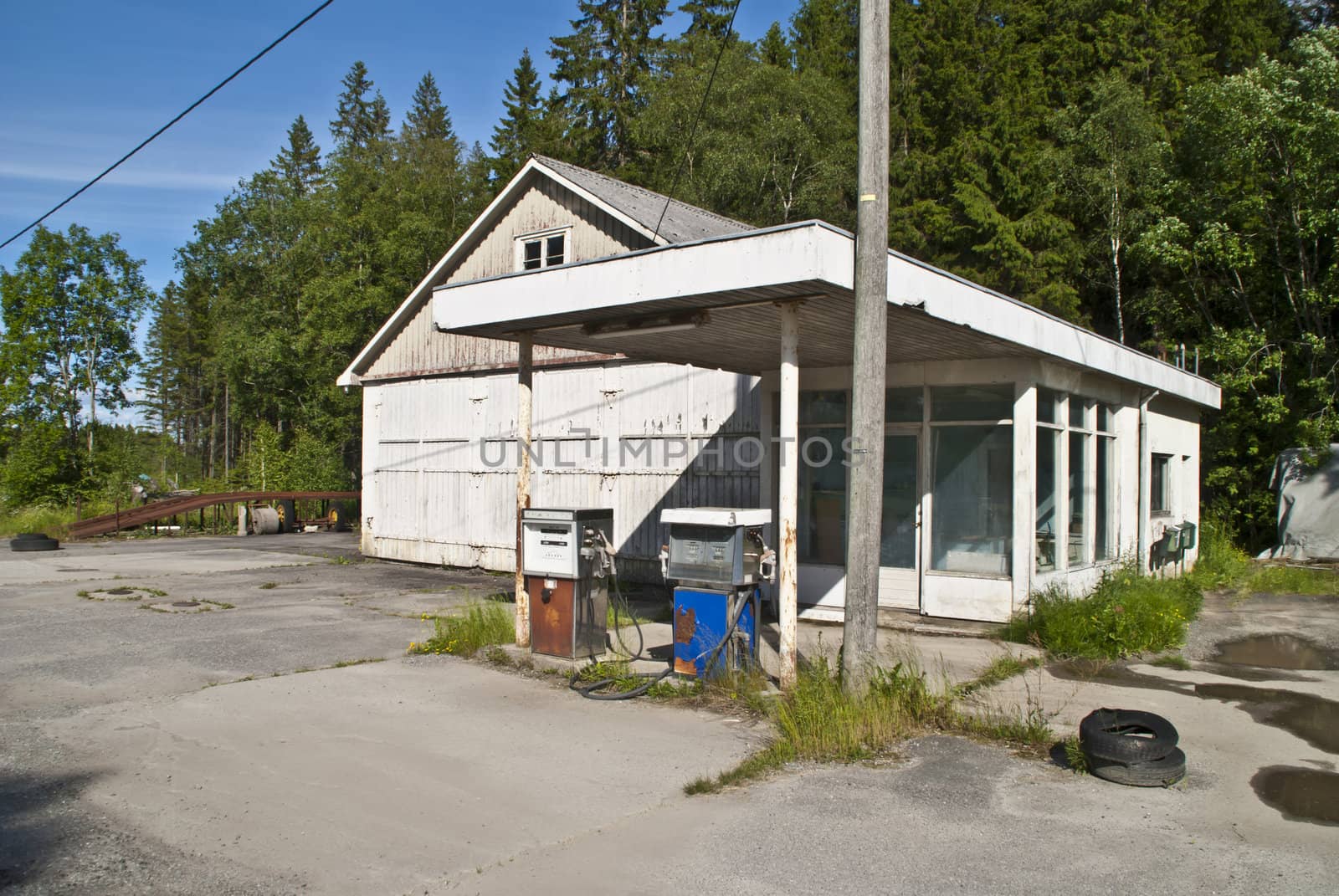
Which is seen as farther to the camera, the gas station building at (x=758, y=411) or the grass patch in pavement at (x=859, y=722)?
the gas station building at (x=758, y=411)

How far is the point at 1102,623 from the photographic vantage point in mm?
9648

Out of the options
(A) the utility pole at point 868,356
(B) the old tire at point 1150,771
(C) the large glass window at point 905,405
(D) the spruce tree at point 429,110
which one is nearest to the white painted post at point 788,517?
(A) the utility pole at point 868,356

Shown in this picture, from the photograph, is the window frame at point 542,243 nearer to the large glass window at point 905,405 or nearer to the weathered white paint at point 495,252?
the weathered white paint at point 495,252

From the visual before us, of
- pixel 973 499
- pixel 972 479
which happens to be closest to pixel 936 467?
pixel 972 479

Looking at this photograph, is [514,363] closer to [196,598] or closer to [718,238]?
[196,598]

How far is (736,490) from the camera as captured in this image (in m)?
14.4

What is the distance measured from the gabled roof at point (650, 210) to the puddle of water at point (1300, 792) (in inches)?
436

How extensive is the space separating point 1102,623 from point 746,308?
5.13m

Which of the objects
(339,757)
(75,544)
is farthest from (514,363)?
(75,544)

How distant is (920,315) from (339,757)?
6.05 meters

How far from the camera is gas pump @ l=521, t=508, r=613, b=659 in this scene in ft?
28.5

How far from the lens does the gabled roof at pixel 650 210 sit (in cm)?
1581

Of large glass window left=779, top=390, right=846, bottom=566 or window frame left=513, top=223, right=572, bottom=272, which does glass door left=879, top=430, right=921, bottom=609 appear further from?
window frame left=513, top=223, right=572, bottom=272

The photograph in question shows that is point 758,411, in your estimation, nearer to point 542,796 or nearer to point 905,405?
point 905,405
